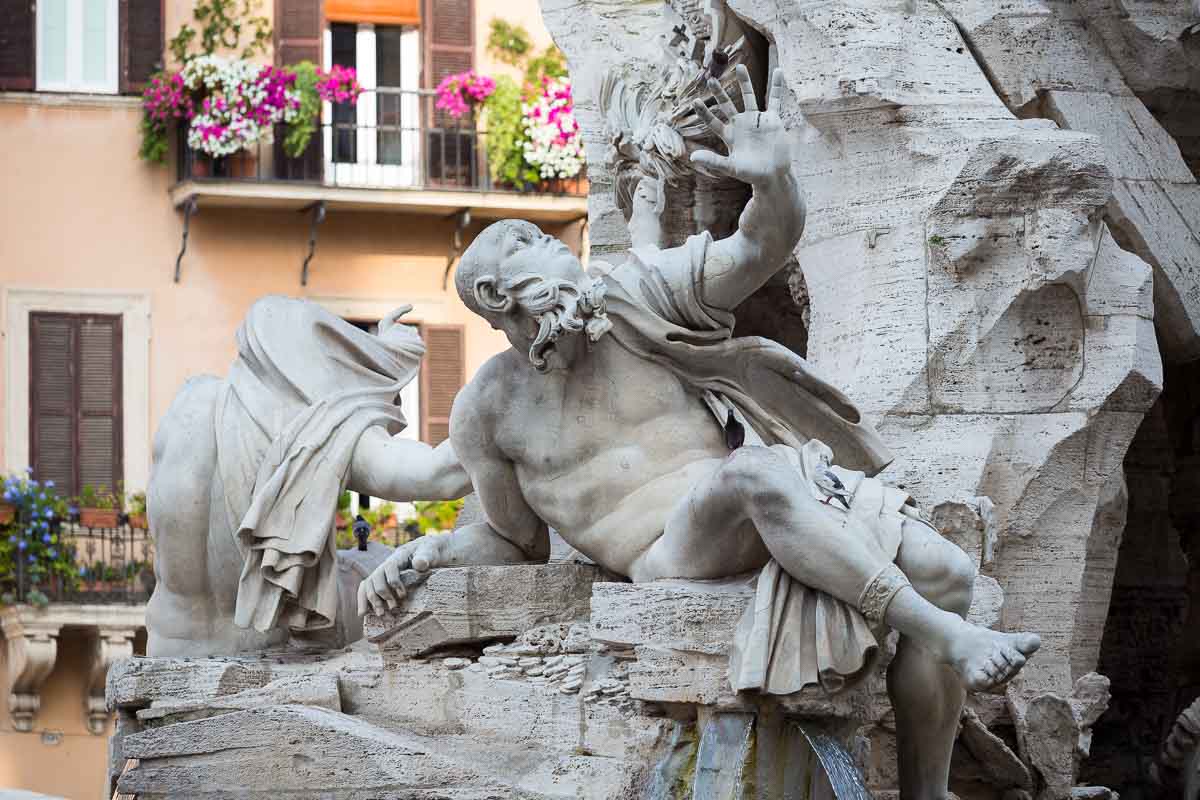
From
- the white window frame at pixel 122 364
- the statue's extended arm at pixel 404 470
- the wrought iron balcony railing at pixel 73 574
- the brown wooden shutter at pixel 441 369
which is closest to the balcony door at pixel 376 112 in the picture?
the brown wooden shutter at pixel 441 369

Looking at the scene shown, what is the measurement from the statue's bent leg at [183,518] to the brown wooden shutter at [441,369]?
11.5m

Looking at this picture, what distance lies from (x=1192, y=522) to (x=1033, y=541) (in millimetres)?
1884

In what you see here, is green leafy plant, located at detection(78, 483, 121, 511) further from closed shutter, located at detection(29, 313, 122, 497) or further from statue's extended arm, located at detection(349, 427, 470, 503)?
statue's extended arm, located at detection(349, 427, 470, 503)

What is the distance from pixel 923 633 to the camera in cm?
621

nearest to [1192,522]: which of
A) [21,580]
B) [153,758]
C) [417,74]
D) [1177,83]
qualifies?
[1177,83]

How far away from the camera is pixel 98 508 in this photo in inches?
742

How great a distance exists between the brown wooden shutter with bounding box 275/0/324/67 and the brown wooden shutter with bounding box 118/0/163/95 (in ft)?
2.86

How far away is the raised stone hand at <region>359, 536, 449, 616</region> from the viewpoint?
7.50 metres

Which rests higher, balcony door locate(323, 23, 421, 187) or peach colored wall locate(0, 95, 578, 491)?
balcony door locate(323, 23, 421, 187)

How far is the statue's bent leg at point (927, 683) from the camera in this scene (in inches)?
257

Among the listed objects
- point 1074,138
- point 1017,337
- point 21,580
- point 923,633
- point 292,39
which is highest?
point 292,39

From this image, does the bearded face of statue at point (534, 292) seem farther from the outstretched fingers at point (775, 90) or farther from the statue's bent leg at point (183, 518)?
the statue's bent leg at point (183, 518)

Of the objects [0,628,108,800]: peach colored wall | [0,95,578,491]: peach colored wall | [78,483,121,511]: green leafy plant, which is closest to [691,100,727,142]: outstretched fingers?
[0,628,108,800]: peach colored wall

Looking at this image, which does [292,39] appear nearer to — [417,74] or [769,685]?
[417,74]
